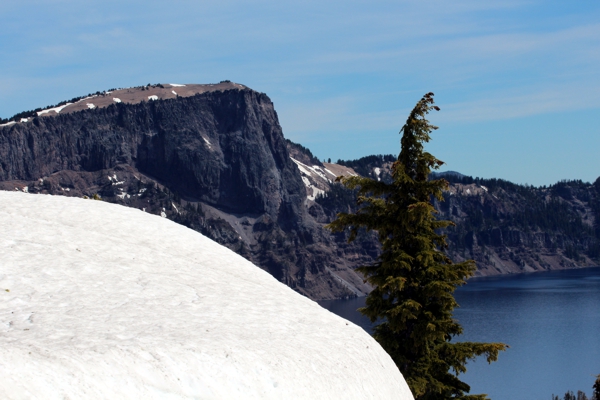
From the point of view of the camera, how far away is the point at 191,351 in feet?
28.8

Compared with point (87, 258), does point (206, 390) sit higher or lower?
lower

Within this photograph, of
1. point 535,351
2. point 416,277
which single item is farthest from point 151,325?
point 535,351

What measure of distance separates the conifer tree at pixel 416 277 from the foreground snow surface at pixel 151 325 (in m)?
8.60

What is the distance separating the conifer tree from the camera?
21688mm

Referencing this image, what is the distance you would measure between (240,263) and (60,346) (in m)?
7.39

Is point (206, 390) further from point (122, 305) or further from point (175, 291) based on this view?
point (175, 291)

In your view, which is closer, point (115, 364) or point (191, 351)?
point (115, 364)

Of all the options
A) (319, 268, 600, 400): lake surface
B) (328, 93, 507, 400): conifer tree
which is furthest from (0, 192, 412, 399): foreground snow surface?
(319, 268, 600, 400): lake surface

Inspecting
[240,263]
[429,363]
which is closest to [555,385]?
[429,363]

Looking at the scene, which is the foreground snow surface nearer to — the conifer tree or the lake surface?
the conifer tree

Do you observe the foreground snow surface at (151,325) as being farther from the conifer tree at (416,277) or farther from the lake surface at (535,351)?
the lake surface at (535,351)

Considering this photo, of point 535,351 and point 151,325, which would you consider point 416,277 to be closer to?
point 151,325

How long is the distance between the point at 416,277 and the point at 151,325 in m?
14.5

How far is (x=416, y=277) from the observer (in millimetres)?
22609
